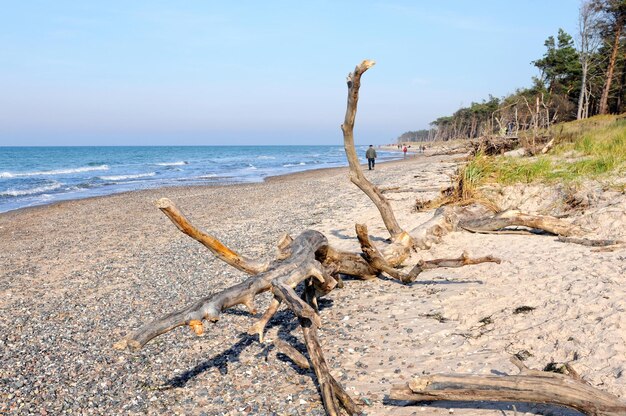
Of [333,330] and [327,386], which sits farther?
[333,330]

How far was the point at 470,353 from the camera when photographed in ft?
13.9

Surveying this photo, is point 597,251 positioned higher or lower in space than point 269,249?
higher

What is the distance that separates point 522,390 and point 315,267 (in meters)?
2.41

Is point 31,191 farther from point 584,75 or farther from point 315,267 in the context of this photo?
point 584,75

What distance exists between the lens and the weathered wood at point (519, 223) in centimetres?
752

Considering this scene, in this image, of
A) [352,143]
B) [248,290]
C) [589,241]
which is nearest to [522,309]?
[589,241]

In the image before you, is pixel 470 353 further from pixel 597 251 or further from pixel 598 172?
pixel 598 172

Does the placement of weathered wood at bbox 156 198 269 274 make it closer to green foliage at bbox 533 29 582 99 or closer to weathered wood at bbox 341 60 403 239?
weathered wood at bbox 341 60 403 239

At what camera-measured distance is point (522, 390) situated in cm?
295

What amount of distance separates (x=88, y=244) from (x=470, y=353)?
984 centimetres

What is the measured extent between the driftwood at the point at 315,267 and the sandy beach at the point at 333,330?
259mm

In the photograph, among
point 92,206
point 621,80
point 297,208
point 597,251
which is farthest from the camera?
point 621,80

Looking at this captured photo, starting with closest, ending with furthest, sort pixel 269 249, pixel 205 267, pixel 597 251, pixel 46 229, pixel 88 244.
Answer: pixel 597 251 → pixel 205 267 → pixel 269 249 → pixel 88 244 → pixel 46 229

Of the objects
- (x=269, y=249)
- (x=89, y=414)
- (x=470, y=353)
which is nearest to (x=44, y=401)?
(x=89, y=414)
